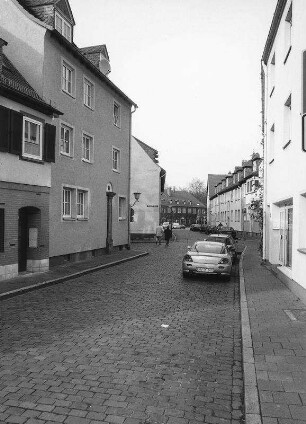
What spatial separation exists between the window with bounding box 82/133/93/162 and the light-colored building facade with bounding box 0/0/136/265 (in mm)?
48

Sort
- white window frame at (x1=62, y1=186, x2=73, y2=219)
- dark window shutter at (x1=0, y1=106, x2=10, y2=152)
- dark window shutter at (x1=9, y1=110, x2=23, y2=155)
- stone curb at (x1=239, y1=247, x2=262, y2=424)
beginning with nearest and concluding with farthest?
1. stone curb at (x1=239, y1=247, x2=262, y2=424)
2. dark window shutter at (x1=0, y1=106, x2=10, y2=152)
3. dark window shutter at (x1=9, y1=110, x2=23, y2=155)
4. white window frame at (x1=62, y1=186, x2=73, y2=219)

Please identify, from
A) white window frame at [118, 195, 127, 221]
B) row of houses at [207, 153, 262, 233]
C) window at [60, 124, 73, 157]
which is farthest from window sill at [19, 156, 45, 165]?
row of houses at [207, 153, 262, 233]

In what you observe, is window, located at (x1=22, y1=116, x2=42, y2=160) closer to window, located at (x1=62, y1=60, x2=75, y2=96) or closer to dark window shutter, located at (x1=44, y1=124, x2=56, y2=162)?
dark window shutter, located at (x1=44, y1=124, x2=56, y2=162)

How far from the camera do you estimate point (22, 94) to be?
42.9ft

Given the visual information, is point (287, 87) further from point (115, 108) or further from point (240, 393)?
point (115, 108)

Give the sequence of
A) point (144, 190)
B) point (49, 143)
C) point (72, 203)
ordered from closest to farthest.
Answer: point (49, 143) < point (72, 203) < point (144, 190)

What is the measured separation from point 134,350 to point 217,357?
1.31 m

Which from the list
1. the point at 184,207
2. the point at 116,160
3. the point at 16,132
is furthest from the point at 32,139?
the point at 184,207

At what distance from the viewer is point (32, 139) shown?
564 inches

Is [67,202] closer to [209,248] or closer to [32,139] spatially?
[32,139]

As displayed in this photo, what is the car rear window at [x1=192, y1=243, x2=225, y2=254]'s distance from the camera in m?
15.3

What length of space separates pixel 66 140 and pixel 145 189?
2253 centimetres

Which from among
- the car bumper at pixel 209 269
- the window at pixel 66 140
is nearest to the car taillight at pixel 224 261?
the car bumper at pixel 209 269

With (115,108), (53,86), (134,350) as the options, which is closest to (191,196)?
(115,108)
